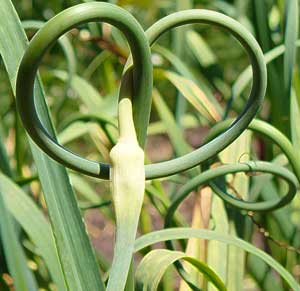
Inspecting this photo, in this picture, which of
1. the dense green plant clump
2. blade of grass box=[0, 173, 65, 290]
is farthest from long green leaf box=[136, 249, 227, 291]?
blade of grass box=[0, 173, 65, 290]

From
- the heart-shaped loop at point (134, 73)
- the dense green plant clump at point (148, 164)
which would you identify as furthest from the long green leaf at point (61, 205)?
the heart-shaped loop at point (134, 73)

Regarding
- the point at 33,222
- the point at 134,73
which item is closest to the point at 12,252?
the point at 33,222

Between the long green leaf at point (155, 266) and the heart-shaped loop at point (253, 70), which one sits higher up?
the heart-shaped loop at point (253, 70)

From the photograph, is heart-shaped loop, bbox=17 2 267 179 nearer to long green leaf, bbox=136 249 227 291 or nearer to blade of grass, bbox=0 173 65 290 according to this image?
long green leaf, bbox=136 249 227 291

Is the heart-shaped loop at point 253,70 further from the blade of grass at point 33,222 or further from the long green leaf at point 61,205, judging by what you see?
the blade of grass at point 33,222

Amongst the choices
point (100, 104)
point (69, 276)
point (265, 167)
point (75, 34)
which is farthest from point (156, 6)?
point (69, 276)

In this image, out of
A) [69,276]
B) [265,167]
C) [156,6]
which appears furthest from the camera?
[156,6]

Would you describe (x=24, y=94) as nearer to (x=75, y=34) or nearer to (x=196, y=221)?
(x=196, y=221)
